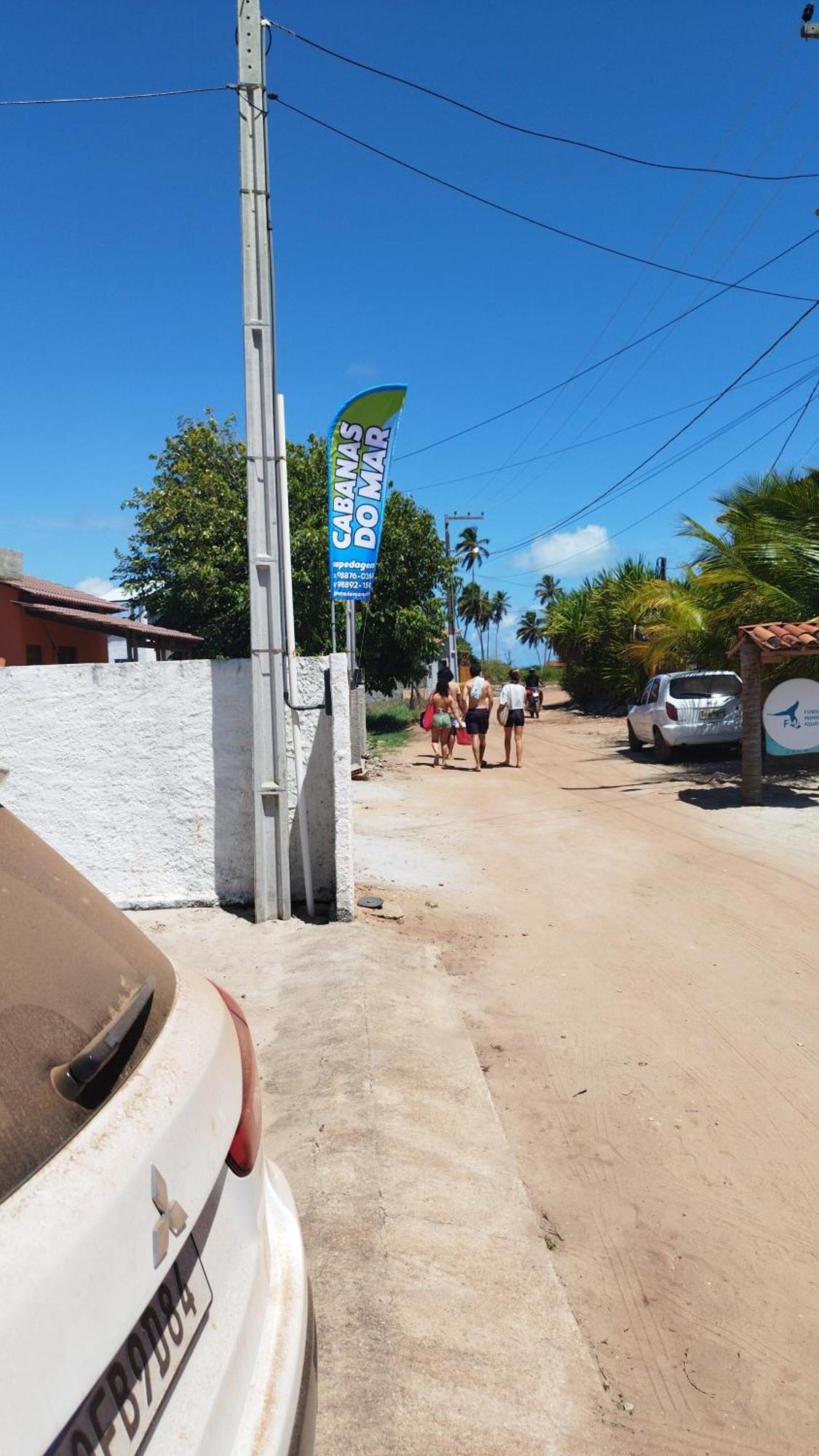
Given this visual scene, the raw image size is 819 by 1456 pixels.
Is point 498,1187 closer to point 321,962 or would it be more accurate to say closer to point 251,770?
point 321,962

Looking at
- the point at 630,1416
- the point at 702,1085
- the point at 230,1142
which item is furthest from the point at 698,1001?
the point at 230,1142

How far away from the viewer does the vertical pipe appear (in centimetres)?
669

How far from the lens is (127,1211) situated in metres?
1.36

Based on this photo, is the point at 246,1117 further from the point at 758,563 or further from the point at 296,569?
the point at 296,569

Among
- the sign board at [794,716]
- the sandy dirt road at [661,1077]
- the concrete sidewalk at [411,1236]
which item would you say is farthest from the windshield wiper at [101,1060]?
the sign board at [794,716]

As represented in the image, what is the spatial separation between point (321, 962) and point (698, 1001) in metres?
2.21

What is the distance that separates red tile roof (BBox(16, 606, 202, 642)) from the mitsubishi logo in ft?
53.8

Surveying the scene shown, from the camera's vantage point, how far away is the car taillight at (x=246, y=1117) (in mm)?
1843

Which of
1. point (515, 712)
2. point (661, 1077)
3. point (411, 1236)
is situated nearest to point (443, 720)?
point (515, 712)

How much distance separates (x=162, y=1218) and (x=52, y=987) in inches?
15.5

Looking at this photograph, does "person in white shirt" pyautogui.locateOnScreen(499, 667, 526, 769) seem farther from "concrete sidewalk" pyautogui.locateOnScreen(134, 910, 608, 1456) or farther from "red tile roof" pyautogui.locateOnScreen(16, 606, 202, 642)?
"concrete sidewalk" pyautogui.locateOnScreen(134, 910, 608, 1456)

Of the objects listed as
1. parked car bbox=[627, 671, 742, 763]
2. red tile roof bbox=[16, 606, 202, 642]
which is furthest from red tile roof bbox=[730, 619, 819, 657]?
red tile roof bbox=[16, 606, 202, 642]

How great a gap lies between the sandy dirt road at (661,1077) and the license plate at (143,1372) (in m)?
1.68

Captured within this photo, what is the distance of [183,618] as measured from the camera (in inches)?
1112
